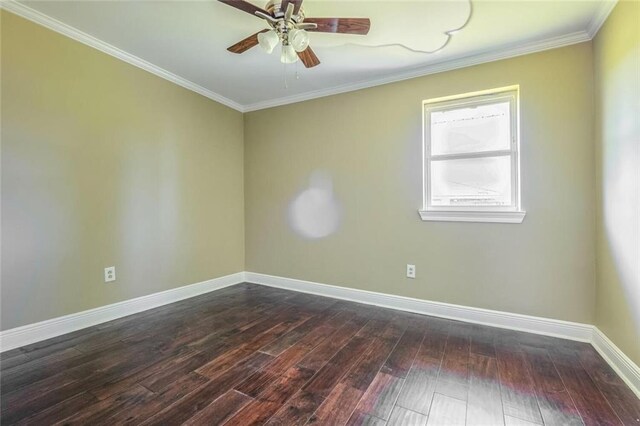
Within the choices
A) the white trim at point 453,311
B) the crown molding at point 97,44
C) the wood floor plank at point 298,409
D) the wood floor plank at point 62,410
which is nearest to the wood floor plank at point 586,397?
the white trim at point 453,311

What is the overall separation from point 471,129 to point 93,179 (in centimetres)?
346

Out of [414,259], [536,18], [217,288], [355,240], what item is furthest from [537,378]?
[217,288]

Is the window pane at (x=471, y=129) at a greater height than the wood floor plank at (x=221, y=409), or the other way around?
the window pane at (x=471, y=129)

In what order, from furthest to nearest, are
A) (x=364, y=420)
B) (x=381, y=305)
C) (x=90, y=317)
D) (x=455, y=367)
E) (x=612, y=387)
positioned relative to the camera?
1. (x=381, y=305)
2. (x=90, y=317)
3. (x=455, y=367)
4. (x=612, y=387)
5. (x=364, y=420)

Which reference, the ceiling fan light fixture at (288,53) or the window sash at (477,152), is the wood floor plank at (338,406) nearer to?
the window sash at (477,152)

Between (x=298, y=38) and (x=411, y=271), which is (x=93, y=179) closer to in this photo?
(x=298, y=38)

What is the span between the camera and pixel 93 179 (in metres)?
2.50

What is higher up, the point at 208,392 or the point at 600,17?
the point at 600,17

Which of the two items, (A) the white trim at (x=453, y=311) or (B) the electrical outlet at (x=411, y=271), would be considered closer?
(A) the white trim at (x=453, y=311)

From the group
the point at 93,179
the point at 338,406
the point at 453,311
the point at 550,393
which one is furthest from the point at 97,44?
the point at 550,393

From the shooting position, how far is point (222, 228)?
12.3 feet

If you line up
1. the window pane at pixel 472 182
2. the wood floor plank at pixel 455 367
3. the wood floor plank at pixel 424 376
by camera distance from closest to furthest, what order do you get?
the wood floor plank at pixel 424 376 < the wood floor plank at pixel 455 367 < the window pane at pixel 472 182

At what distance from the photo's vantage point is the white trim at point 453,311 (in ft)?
7.54

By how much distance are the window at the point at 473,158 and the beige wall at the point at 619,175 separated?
1.75ft
